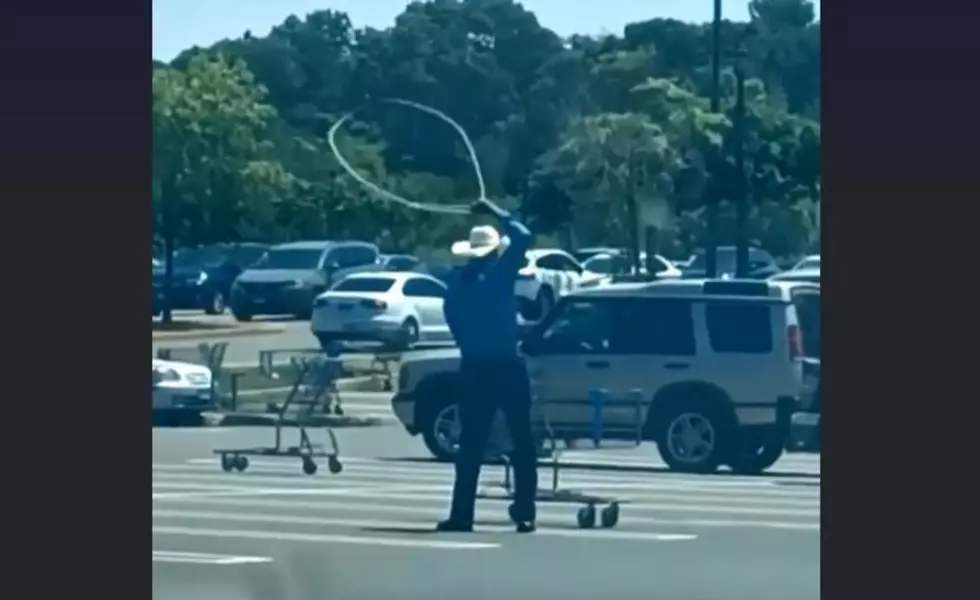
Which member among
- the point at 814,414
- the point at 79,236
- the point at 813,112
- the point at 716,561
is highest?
the point at 813,112

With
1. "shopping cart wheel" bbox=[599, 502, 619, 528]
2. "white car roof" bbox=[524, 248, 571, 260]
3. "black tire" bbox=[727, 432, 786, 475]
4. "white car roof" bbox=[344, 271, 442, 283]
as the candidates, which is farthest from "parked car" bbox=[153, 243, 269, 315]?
"black tire" bbox=[727, 432, 786, 475]

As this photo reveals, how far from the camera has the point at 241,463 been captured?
8906 millimetres

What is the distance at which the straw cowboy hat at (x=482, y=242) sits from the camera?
862 cm

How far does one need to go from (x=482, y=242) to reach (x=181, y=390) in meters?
1.28

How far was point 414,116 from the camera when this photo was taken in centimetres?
872

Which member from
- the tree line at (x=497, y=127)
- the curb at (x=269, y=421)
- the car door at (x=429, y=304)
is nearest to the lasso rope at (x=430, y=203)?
the tree line at (x=497, y=127)

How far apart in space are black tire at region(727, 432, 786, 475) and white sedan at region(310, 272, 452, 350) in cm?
145

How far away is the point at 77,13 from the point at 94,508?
1620 millimetres

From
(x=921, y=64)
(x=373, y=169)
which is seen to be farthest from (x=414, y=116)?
(x=921, y=64)

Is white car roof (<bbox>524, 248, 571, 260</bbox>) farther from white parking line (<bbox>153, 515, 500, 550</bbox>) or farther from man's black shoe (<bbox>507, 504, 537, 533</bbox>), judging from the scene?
white parking line (<bbox>153, 515, 500, 550</bbox>)

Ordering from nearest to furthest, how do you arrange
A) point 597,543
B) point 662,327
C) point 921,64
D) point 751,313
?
point 921,64
point 597,543
point 662,327
point 751,313

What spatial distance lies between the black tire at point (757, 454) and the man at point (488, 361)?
111cm

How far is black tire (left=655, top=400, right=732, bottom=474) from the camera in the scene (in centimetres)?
917

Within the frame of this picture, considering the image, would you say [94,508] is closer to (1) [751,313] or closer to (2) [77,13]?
(2) [77,13]
